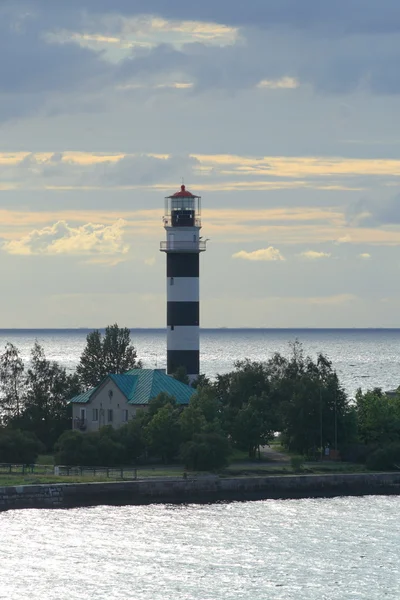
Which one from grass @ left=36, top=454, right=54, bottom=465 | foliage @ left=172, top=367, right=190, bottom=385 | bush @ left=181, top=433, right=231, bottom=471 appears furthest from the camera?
foliage @ left=172, top=367, right=190, bottom=385

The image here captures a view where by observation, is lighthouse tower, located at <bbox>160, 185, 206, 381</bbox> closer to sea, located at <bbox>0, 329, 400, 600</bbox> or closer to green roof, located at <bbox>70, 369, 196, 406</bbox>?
green roof, located at <bbox>70, 369, 196, 406</bbox>

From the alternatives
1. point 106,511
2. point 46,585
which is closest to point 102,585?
point 46,585

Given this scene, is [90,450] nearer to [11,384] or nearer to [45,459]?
[45,459]

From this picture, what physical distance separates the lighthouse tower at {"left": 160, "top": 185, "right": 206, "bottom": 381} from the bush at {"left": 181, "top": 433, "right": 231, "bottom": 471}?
17.3 m

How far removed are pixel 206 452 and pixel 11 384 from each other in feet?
79.8

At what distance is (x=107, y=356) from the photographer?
106688mm

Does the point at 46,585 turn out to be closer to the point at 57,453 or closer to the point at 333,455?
the point at 57,453

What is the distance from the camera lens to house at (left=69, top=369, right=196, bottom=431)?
295ft

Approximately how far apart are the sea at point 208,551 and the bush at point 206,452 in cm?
509

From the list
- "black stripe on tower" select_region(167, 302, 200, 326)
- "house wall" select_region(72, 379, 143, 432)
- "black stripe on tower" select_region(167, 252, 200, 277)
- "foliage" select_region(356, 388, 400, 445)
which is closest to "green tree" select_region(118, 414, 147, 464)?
"house wall" select_region(72, 379, 143, 432)

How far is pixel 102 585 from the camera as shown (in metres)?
55.9

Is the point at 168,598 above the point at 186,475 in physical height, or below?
below

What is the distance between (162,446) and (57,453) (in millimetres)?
6477

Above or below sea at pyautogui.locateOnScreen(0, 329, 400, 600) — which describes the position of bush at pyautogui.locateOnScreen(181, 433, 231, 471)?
above
